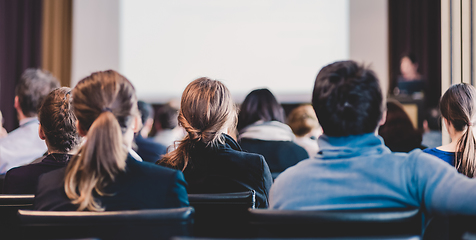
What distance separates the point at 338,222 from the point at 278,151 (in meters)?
1.58

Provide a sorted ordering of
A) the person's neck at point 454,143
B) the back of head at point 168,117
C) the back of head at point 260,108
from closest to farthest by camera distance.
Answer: the person's neck at point 454,143 < the back of head at point 260,108 < the back of head at point 168,117

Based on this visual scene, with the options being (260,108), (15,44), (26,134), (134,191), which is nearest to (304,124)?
(260,108)

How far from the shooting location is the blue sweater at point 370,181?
3.11ft

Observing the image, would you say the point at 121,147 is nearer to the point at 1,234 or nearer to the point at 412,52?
the point at 1,234

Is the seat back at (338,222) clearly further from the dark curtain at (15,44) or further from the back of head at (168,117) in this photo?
the dark curtain at (15,44)

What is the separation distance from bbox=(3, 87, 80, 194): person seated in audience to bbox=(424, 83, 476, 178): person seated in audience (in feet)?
5.04

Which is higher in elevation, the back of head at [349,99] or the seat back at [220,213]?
the back of head at [349,99]

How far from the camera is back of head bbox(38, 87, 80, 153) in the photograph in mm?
1622

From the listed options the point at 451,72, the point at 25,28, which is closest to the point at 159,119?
the point at 451,72

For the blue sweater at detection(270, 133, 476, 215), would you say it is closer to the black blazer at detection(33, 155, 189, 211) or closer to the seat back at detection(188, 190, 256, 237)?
the seat back at detection(188, 190, 256, 237)

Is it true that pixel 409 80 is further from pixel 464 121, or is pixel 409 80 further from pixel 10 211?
pixel 10 211

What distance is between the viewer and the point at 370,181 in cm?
104

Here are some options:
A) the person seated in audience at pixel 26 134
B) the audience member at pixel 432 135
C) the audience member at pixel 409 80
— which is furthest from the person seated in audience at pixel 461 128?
the audience member at pixel 409 80

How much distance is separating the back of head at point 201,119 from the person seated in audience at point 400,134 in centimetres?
131
